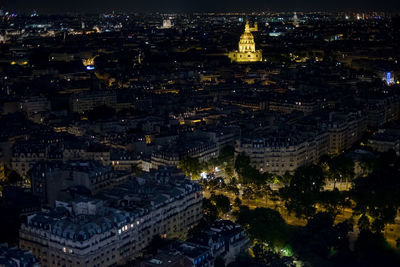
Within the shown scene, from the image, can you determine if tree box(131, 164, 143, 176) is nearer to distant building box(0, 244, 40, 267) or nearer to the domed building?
distant building box(0, 244, 40, 267)

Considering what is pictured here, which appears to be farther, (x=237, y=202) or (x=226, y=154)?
(x=226, y=154)

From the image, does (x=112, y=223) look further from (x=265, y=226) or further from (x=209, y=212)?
(x=265, y=226)

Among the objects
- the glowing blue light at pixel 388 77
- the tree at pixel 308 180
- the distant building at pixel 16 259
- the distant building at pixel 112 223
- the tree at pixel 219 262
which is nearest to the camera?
the distant building at pixel 16 259

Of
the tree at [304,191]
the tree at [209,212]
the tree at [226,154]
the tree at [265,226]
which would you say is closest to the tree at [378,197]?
the tree at [304,191]

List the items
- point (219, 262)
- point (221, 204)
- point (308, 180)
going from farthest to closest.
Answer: point (308, 180) → point (221, 204) → point (219, 262)

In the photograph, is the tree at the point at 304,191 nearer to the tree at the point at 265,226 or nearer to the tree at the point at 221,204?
the tree at the point at 265,226

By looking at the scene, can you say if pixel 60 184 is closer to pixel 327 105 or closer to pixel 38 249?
pixel 38 249

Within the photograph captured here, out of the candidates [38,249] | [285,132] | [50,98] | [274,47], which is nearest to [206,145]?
[285,132]

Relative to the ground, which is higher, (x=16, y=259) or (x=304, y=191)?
(x=16, y=259)

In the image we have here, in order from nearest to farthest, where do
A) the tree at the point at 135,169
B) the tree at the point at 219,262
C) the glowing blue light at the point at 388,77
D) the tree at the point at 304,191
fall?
the tree at the point at 219,262 < the tree at the point at 304,191 < the tree at the point at 135,169 < the glowing blue light at the point at 388,77

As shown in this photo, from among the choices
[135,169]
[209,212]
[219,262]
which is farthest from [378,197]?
[135,169]

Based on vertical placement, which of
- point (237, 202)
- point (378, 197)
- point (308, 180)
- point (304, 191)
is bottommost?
point (237, 202)
